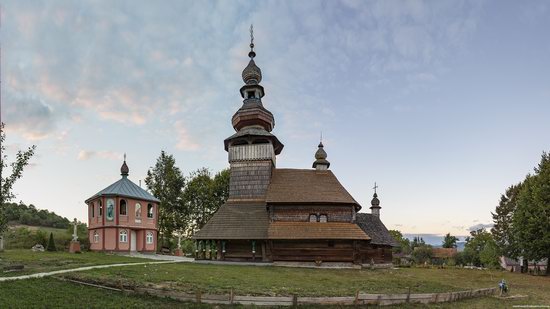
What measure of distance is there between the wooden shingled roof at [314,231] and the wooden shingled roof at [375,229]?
15.5 feet

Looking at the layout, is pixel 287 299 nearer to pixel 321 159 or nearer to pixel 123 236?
pixel 123 236

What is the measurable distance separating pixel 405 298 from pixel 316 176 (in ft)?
70.1

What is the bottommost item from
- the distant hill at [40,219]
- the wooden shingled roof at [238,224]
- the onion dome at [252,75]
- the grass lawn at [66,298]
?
the distant hill at [40,219]

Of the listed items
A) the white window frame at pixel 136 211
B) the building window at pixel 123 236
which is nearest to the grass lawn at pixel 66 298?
the building window at pixel 123 236

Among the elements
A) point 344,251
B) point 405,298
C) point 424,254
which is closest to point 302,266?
point 344,251

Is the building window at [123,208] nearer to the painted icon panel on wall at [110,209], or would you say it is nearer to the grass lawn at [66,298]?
the painted icon panel on wall at [110,209]

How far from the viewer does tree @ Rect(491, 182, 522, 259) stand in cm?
4119

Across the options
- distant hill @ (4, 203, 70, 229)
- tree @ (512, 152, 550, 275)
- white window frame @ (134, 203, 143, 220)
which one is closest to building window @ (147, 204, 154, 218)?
white window frame @ (134, 203, 143, 220)

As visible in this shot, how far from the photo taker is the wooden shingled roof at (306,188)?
31.4 metres

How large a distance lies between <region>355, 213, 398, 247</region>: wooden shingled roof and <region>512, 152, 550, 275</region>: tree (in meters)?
12.7

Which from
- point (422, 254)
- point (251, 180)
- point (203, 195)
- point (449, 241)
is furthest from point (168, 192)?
point (449, 241)

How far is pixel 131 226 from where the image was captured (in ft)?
116

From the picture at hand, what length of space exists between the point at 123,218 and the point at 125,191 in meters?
2.61

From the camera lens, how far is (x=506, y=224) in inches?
1906
